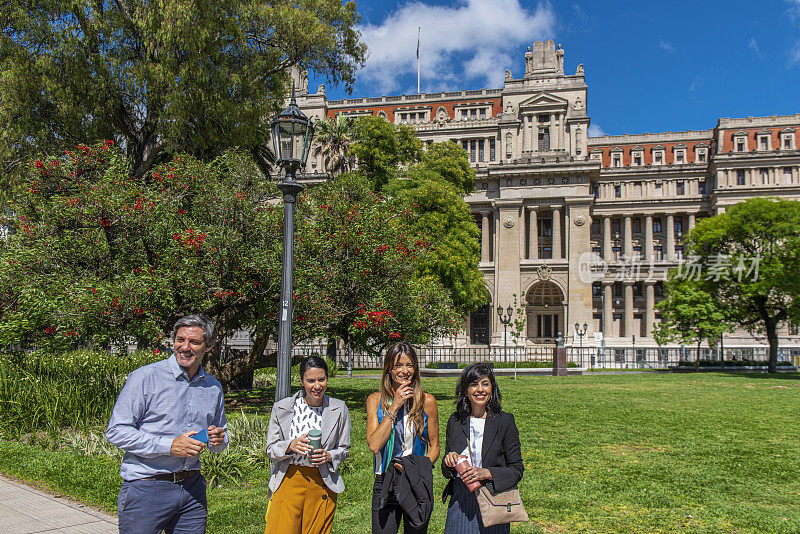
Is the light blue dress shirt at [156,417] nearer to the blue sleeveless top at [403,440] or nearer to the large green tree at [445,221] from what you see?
the blue sleeveless top at [403,440]

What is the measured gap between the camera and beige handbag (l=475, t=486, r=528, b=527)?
3.92 m

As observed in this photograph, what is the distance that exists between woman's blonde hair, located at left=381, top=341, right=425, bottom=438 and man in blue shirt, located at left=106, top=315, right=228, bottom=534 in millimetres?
1242

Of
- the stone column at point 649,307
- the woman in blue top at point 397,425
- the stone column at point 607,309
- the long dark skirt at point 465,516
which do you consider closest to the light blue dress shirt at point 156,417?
the woman in blue top at point 397,425

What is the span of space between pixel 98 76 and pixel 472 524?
59.3 ft

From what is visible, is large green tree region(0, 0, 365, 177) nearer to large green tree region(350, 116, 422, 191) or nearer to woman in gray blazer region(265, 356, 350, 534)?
woman in gray blazer region(265, 356, 350, 534)

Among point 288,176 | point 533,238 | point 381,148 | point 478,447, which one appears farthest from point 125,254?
point 533,238

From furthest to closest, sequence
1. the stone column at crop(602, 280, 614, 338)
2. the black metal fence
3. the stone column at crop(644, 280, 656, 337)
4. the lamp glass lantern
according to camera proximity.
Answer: the stone column at crop(602, 280, 614, 338) < the stone column at crop(644, 280, 656, 337) < the black metal fence < the lamp glass lantern

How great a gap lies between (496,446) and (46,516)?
5.69m

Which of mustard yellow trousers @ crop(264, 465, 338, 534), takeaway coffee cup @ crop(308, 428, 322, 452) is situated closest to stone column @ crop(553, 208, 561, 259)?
mustard yellow trousers @ crop(264, 465, 338, 534)

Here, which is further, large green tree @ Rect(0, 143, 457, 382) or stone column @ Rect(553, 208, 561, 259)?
stone column @ Rect(553, 208, 561, 259)

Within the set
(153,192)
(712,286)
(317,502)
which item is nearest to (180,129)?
(153,192)

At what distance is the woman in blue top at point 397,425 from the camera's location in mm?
4285

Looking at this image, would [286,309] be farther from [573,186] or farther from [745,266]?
[573,186]

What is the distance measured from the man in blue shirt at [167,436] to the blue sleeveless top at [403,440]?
3.91 ft
